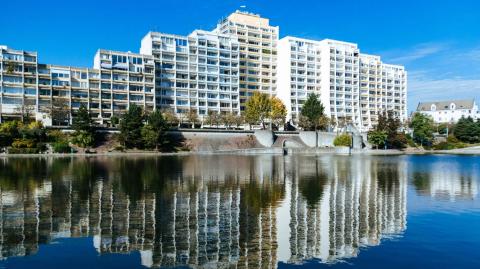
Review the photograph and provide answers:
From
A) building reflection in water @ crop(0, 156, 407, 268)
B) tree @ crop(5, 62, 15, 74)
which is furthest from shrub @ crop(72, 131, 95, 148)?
building reflection in water @ crop(0, 156, 407, 268)

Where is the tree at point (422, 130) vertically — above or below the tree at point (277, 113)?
below

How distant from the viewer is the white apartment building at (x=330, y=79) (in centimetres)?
16725

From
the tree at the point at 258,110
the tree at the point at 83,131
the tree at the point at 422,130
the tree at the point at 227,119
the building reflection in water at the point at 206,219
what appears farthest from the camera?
the tree at the point at 422,130

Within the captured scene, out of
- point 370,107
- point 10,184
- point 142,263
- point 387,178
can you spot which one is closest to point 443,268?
point 142,263

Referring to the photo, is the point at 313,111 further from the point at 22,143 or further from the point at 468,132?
the point at 22,143

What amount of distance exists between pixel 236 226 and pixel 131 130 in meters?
86.5

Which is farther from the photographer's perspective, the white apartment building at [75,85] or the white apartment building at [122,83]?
the white apartment building at [122,83]

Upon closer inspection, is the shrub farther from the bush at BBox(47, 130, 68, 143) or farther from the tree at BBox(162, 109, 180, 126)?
the tree at BBox(162, 109, 180, 126)

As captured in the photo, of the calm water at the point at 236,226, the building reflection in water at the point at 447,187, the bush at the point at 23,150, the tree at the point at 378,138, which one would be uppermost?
the tree at the point at 378,138

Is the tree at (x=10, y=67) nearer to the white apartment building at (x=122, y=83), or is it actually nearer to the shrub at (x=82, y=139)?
the white apartment building at (x=122, y=83)

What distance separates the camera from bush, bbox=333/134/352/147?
399 feet

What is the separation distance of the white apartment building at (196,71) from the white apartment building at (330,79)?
922 inches

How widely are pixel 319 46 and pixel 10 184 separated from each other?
506 feet

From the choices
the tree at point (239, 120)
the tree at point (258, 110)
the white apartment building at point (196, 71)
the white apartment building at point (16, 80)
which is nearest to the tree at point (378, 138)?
the tree at point (258, 110)
